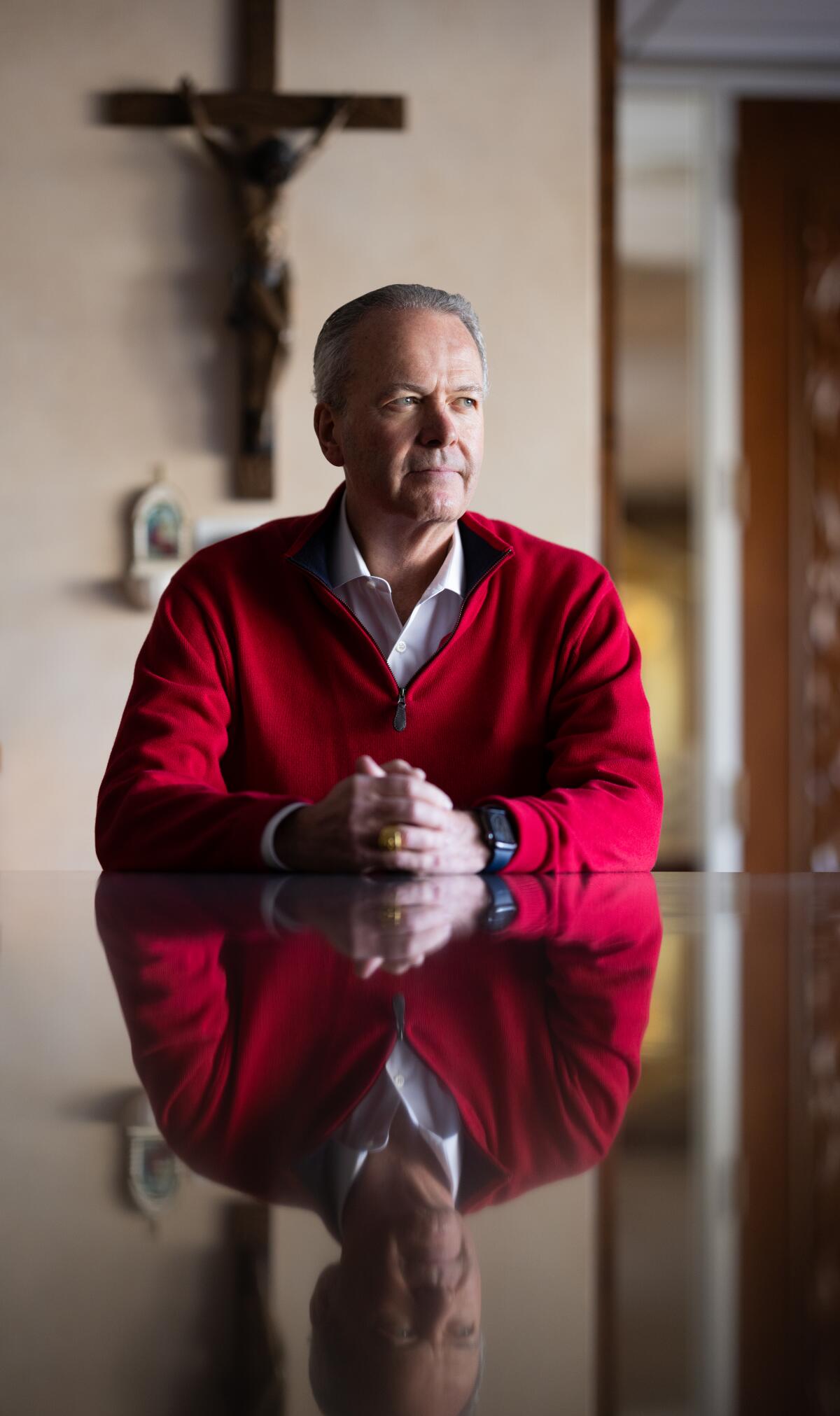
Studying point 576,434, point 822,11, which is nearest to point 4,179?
point 576,434

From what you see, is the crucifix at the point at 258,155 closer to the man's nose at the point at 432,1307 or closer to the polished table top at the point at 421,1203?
the polished table top at the point at 421,1203

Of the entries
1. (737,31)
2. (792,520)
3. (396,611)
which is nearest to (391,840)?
(396,611)

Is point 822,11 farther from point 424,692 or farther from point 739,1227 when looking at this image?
point 739,1227

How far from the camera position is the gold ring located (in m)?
1.12

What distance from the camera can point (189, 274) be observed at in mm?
2904

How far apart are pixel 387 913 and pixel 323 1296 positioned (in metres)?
0.49

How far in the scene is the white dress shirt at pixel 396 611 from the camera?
5.33 feet

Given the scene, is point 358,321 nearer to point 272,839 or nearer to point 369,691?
point 369,691

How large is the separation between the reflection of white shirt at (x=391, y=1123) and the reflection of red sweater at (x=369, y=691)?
1.08 meters

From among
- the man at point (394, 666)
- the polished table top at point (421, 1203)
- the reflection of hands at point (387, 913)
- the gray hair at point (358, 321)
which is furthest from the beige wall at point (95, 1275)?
the gray hair at point (358, 321)

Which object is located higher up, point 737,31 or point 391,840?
point 737,31

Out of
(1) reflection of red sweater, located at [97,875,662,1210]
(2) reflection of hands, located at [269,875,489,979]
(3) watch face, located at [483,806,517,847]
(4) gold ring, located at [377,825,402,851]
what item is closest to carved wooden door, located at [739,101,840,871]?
(3) watch face, located at [483,806,517,847]

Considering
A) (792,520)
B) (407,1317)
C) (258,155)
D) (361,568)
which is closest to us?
(407,1317)

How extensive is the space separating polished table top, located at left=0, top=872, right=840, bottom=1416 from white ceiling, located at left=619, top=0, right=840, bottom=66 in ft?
11.7
